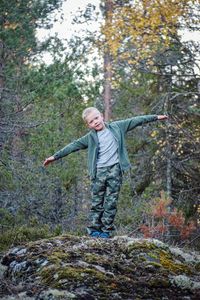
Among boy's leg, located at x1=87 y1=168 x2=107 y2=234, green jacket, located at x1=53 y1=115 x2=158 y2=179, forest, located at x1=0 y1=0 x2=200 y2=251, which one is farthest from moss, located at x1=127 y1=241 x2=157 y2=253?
forest, located at x1=0 y1=0 x2=200 y2=251

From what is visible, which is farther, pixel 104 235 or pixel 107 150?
pixel 107 150

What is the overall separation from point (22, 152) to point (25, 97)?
2431mm

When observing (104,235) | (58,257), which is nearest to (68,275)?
(58,257)

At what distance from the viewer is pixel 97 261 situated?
4.42 meters

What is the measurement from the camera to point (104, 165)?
20.4ft

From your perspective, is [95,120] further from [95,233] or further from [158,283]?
[158,283]

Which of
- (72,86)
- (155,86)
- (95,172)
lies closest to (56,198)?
(72,86)

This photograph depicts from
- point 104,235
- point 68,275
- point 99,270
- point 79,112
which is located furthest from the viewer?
point 79,112

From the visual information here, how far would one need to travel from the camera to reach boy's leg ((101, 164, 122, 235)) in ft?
20.2

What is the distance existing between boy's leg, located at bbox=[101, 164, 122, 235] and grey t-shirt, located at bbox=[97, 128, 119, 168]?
86 millimetres

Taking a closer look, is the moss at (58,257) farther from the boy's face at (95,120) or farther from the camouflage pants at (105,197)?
the boy's face at (95,120)

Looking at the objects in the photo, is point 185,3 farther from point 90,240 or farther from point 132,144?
point 132,144

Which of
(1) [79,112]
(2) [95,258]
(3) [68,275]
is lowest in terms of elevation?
(1) [79,112]

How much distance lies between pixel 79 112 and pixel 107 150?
1157cm
